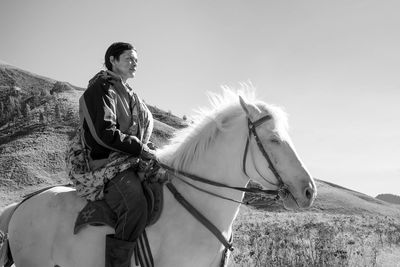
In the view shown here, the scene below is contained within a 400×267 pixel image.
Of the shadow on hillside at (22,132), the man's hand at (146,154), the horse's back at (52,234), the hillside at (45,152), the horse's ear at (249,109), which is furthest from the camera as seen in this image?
the shadow on hillside at (22,132)

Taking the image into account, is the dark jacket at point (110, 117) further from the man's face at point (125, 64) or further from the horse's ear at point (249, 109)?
the horse's ear at point (249, 109)

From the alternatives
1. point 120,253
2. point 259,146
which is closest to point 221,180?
point 259,146

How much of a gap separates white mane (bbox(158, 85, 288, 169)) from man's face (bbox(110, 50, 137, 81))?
1.08 metres

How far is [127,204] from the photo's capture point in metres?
4.21

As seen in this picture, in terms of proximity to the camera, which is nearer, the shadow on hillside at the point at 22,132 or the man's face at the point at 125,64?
the man's face at the point at 125,64

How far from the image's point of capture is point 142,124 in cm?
503

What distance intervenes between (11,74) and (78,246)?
546 feet

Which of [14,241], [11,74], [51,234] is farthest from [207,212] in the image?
[11,74]

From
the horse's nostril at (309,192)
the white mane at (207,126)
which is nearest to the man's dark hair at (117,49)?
the white mane at (207,126)

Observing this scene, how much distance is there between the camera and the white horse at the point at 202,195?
405 centimetres

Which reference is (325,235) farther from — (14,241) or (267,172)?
(14,241)

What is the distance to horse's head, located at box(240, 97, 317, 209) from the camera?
391 cm

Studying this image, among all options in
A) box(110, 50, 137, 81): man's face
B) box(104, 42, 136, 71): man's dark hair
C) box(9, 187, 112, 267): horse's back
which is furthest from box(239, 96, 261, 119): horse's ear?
box(9, 187, 112, 267): horse's back

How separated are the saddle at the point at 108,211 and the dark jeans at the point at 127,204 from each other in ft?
0.30
